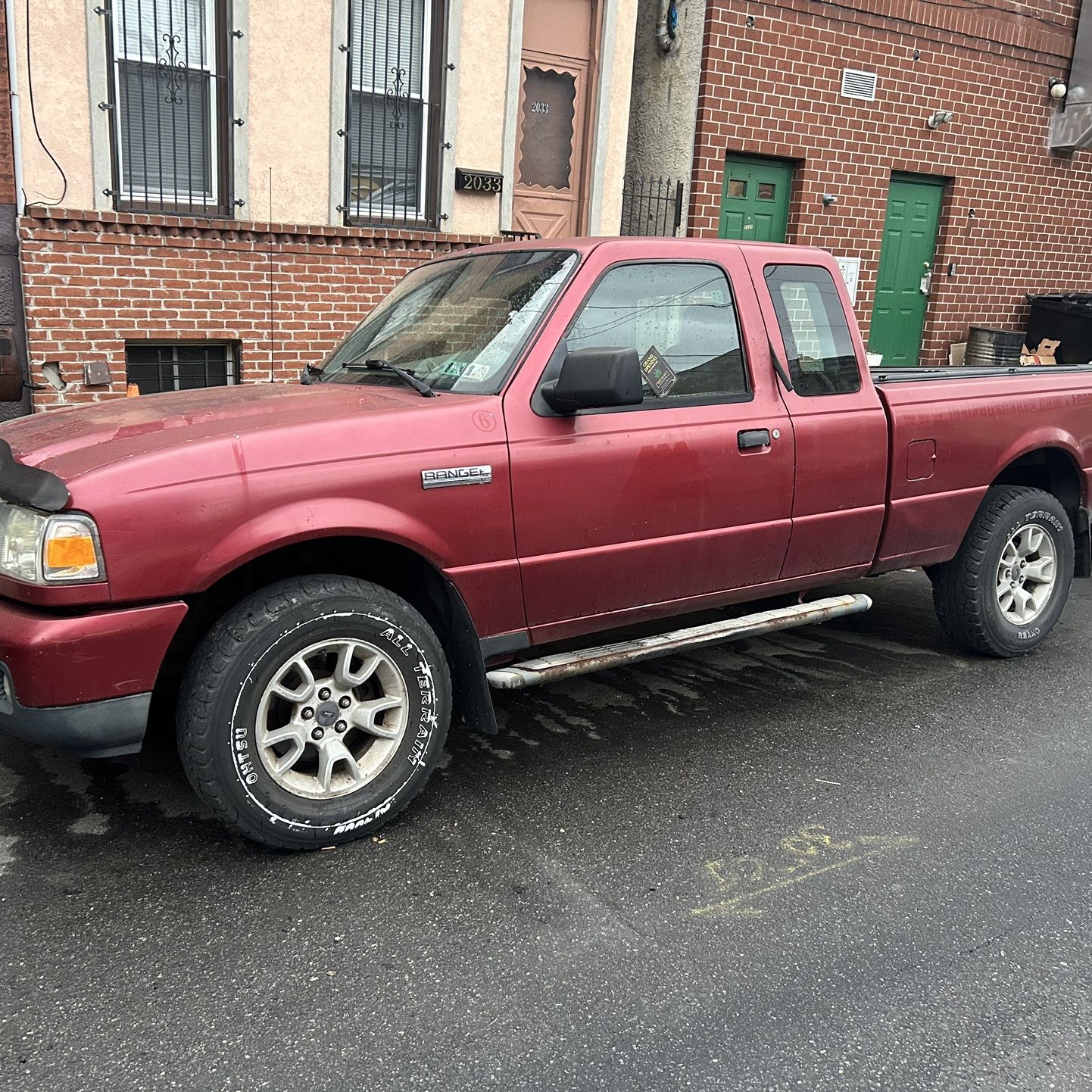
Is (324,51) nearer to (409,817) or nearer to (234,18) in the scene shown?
(234,18)

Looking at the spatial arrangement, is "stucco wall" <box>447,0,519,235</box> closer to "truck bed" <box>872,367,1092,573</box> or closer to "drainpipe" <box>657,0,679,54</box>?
"drainpipe" <box>657,0,679,54</box>

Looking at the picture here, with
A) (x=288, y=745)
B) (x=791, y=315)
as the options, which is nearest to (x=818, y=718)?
(x=791, y=315)

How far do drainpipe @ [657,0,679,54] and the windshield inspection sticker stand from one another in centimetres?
797

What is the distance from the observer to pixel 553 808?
3555 millimetres

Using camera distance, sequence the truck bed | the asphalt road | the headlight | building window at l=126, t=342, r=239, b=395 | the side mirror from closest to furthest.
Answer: the asphalt road < the headlight < the side mirror < the truck bed < building window at l=126, t=342, r=239, b=395

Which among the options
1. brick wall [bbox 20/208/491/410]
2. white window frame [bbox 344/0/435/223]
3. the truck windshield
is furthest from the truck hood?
white window frame [bbox 344/0/435/223]

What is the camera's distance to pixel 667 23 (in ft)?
34.3

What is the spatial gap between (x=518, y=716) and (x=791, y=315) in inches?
79.6

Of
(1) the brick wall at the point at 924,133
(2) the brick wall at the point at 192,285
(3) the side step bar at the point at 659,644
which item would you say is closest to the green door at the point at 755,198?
(1) the brick wall at the point at 924,133

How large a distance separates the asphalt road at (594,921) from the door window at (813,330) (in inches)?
56.7

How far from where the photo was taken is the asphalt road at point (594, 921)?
239cm

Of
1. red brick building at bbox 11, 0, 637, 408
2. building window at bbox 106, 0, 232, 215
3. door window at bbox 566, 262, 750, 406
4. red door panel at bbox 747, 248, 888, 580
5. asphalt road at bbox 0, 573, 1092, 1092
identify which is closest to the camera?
asphalt road at bbox 0, 573, 1092, 1092

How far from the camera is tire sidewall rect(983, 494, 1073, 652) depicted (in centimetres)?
498

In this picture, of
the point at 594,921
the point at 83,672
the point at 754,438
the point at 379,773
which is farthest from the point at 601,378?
the point at 83,672
